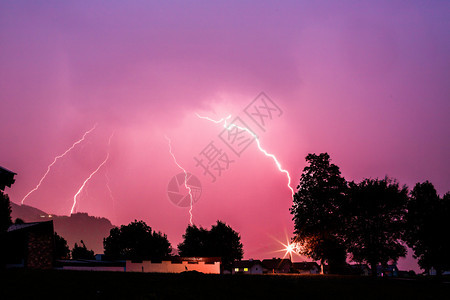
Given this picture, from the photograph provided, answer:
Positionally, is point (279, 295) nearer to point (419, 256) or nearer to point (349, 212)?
point (349, 212)

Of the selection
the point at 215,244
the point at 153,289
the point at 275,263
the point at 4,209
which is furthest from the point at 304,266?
the point at 153,289

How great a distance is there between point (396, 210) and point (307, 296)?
126 feet

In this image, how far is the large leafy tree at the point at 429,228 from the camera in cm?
4712

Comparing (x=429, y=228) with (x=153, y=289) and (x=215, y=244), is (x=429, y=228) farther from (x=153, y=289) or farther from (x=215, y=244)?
(x=215, y=244)

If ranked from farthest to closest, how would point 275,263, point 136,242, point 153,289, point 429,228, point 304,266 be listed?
1. point 304,266
2. point 275,263
3. point 136,242
4. point 429,228
5. point 153,289

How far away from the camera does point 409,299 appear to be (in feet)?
69.1

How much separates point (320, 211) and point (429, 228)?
14597 millimetres

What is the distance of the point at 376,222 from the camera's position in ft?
165

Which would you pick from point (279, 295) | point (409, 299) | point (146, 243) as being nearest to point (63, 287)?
point (279, 295)

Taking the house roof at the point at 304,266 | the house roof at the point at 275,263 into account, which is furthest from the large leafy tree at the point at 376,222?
the house roof at the point at 304,266

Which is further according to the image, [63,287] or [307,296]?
[307,296]

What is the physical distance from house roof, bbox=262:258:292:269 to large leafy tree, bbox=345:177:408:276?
76.9 m

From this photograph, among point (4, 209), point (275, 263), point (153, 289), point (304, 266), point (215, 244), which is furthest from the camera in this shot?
point (304, 266)

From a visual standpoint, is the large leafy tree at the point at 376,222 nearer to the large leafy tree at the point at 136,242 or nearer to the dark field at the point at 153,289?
the dark field at the point at 153,289
